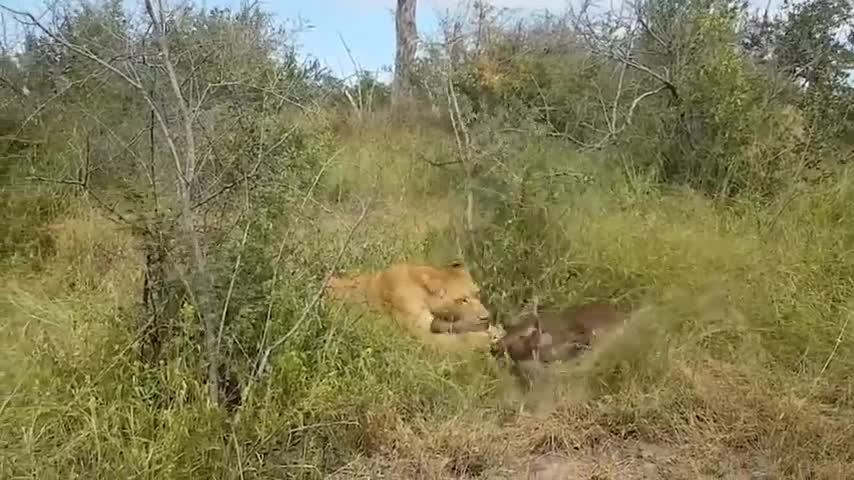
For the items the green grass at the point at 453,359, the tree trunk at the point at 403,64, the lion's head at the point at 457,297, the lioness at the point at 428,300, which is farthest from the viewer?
the tree trunk at the point at 403,64

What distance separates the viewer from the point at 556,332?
338 centimetres

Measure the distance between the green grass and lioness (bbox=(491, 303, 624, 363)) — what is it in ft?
0.39

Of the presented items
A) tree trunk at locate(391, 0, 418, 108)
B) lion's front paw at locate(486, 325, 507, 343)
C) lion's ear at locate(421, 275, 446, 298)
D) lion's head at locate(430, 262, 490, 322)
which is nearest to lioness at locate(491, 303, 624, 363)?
lion's front paw at locate(486, 325, 507, 343)

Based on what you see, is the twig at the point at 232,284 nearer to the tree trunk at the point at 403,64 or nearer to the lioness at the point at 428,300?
the lioness at the point at 428,300

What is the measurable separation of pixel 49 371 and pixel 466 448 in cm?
130

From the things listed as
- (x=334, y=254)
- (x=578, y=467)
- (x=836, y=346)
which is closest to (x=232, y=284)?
(x=334, y=254)

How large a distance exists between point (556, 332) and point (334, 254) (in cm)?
94

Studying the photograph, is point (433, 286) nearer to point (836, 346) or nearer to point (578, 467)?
point (578, 467)

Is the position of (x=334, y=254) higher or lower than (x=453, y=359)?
higher

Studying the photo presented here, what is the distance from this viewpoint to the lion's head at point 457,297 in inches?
142

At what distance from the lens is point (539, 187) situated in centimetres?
429

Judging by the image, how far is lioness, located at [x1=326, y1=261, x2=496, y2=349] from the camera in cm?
342

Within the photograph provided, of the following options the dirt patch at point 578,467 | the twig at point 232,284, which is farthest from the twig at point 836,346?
the twig at point 232,284

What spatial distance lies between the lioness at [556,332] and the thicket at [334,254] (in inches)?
4.9
